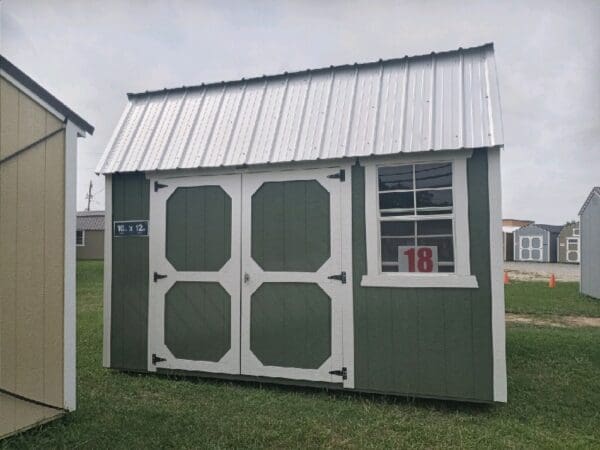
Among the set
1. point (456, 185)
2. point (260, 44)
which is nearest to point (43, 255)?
point (456, 185)

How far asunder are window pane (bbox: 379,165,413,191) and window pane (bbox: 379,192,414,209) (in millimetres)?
72

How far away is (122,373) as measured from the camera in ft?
18.0

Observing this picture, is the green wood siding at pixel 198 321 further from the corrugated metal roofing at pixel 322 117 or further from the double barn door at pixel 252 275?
the corrugated metal roofing at pixel 322 117

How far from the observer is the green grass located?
10.5m

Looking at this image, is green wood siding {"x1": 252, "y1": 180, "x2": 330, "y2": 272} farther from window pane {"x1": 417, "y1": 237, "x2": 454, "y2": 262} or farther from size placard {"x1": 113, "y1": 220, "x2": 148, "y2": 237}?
size placard {"x1": 113, "y1": 220, "x2": 148, "y2": 237}

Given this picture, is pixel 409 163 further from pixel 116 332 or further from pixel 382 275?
pixel 116 332

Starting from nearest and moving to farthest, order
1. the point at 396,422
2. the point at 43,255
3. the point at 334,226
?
the point at 43,255 → the point at 396,422 → the point at 334,226

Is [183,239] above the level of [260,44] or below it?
below

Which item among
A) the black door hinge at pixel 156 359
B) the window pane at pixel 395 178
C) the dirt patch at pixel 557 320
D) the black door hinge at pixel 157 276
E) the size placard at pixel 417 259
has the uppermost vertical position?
the window pane at pixel 395 178

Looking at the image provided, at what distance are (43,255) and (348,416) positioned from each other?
117 inches

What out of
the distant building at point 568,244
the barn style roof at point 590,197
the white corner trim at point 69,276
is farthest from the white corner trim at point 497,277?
the distant building at point 568,244

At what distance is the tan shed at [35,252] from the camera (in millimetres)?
3404

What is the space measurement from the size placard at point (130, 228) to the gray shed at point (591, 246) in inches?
520

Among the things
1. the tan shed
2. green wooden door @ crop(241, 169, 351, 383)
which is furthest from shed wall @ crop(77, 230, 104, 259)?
the tan shed
